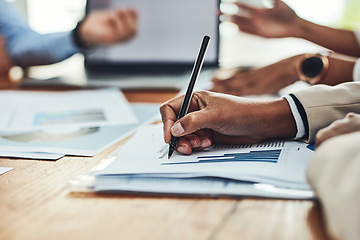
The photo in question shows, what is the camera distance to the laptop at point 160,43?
4.52 feet

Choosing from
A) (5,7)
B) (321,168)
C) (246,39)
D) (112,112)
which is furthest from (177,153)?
(246,39)

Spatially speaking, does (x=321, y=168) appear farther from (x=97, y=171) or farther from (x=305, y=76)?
(x=305, y=76)

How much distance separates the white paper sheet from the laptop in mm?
811

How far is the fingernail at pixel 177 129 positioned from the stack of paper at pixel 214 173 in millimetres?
31

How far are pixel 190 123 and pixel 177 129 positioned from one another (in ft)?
0.06

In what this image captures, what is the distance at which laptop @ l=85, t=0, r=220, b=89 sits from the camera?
138 centimetres

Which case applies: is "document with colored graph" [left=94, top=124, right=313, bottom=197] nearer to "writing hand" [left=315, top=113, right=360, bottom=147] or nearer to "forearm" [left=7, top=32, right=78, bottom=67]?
"writing hand" [left=315, top=113, right=360, bottom=147]

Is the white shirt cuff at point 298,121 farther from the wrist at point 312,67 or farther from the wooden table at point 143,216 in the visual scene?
the wrist at point 312,67

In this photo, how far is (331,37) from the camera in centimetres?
111

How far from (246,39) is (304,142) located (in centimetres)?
164

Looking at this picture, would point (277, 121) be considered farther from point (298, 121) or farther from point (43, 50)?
point (43, 50)

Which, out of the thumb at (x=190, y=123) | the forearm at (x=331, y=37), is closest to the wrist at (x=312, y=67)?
the forearm at (x=331, y=37)

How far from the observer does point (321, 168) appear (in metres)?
0.37

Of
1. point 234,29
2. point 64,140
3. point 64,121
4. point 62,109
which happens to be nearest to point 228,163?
point 64,140
